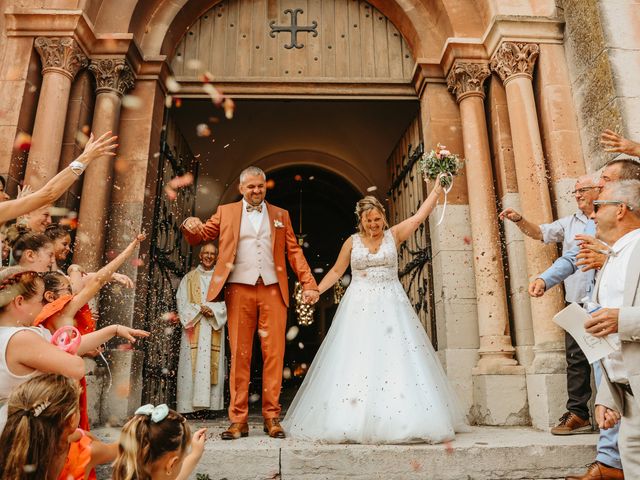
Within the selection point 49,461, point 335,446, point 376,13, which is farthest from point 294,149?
point 49,461

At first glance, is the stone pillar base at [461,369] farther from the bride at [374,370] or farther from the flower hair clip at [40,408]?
the flower hair clip at [40,408]

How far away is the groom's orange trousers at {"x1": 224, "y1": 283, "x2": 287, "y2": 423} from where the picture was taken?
3900 mm

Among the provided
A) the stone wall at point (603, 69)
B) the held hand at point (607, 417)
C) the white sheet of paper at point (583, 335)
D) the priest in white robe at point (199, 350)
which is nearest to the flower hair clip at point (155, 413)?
the white sheet of paper at point (583, 335)

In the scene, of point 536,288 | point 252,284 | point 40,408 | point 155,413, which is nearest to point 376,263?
point 252,284

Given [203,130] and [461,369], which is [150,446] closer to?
[461,369]

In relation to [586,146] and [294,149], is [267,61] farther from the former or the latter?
[294,149]

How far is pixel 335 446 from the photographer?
3291 mm

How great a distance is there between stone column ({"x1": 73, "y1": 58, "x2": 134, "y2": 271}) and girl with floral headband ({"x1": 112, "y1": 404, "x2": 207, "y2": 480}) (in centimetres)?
329

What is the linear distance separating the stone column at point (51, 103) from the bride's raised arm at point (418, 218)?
10.3ft

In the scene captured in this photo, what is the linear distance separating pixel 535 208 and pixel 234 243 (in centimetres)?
276

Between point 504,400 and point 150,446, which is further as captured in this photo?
point 504,400

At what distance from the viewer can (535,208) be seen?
4793 mm

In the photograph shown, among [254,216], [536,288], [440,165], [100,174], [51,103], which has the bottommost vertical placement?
[536,288]

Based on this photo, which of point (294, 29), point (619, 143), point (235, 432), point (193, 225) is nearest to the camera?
point (619, 143)
